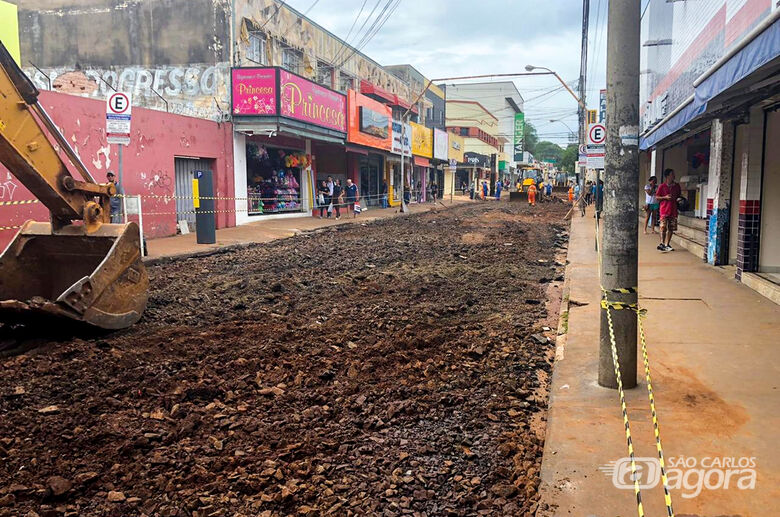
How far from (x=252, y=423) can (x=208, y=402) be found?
592 mm

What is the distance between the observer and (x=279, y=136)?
24109mm

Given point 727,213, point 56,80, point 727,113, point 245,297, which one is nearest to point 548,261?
point 727,213

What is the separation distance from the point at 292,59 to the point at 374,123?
6791mm

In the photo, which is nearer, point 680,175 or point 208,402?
point 208,402

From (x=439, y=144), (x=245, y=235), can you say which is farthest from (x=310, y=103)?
(x=439, y=144)

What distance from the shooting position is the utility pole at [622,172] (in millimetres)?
4480

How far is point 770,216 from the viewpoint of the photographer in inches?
351

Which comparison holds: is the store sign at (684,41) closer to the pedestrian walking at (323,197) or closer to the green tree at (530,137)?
the pedestrian walking at (323,197)

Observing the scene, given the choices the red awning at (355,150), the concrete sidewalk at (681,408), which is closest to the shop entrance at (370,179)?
the red awning at (355,150)

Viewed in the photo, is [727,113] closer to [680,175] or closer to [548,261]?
[548,261]

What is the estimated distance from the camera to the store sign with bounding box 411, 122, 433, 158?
129ft

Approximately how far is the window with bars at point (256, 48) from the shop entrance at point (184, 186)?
16.2 feet

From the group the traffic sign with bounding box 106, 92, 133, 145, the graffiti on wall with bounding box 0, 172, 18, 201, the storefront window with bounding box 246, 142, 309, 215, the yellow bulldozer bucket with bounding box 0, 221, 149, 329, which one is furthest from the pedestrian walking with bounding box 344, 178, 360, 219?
the yellow bulldozer bucket with bounding box 0, 221, 149, 329

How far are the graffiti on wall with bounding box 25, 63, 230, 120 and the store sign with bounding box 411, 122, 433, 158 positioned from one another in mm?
19165
